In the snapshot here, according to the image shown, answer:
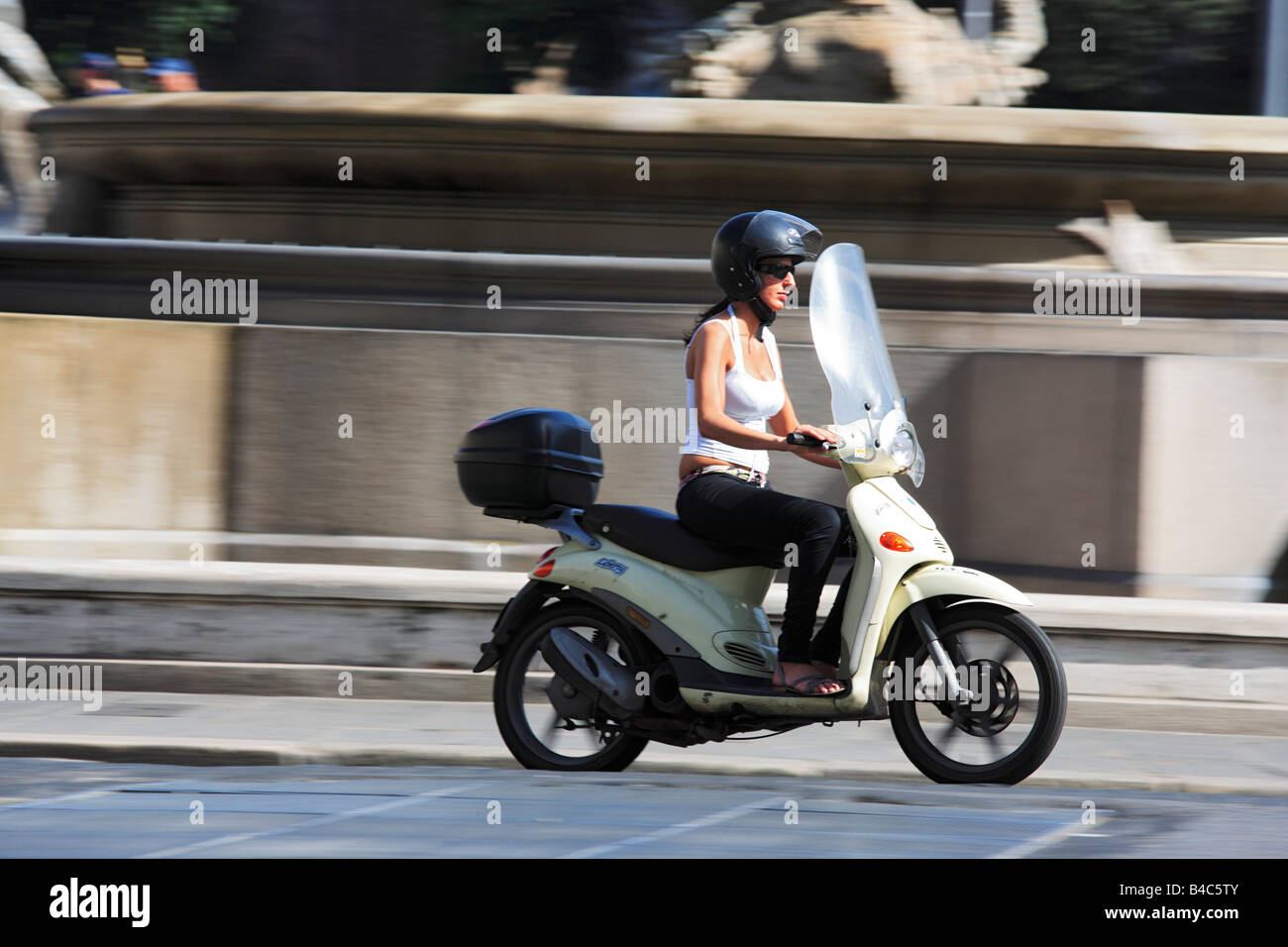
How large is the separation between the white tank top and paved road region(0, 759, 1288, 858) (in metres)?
1.08

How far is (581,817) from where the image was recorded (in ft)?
14.2

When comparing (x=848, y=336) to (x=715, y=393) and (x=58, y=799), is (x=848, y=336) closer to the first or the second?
(x=715, y=393)

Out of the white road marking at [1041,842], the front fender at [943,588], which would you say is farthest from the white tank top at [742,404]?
the white road marking at [1041,842]

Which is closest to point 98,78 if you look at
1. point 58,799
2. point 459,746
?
point 459,746

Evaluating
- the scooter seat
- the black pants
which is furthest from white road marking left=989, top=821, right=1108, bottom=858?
the scooter seat

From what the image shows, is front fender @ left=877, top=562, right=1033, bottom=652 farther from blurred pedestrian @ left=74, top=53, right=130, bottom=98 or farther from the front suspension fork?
blurred pedestrian @ left=74, top=53, right=130, bottom=98

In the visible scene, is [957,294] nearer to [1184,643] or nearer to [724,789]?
[1184,643]

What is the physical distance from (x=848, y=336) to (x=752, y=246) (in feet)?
1.42

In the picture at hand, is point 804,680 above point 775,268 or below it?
below

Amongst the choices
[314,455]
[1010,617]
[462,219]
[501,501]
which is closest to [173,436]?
[314,455]

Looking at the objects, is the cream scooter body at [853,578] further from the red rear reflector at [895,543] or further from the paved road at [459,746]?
the paved road at [459,746]

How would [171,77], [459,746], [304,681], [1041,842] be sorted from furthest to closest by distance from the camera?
[171,77] < [304,681] < [459,746] < [1041,842]

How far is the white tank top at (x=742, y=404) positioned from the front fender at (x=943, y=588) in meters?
0.62

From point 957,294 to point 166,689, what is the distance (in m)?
4.08
